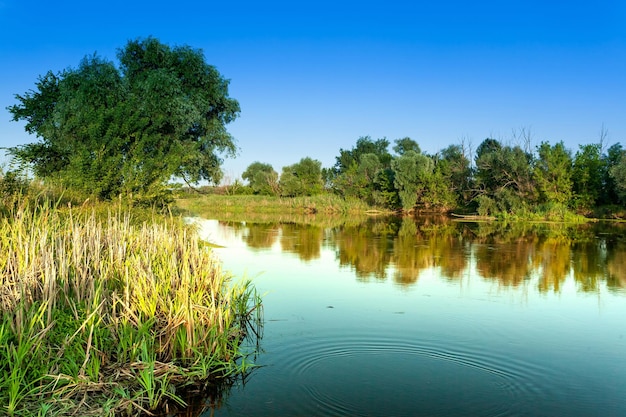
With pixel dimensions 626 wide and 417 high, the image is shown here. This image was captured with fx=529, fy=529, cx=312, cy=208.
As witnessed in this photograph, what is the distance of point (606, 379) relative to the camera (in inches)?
236

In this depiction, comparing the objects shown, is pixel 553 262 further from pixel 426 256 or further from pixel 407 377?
pixel 407 377

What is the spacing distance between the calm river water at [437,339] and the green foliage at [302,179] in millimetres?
47908

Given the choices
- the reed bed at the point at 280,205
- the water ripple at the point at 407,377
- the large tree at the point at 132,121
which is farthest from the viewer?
the reed bed at the point at 280,205

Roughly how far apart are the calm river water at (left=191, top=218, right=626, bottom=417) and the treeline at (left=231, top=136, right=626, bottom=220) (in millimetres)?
24265

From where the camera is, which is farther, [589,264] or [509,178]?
[509,178]

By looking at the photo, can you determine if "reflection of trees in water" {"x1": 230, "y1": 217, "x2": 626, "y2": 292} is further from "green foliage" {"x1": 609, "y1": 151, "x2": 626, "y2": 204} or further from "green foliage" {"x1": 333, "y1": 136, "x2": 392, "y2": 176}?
"green foliage" {"x1": 333, "y1": 136, "x2": 392, "y2": 176}

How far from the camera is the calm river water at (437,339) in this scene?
5328 mm

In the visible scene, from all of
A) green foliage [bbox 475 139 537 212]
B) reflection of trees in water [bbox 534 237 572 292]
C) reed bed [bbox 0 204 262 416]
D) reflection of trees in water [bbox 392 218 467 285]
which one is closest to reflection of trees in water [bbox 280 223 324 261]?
reflection of trees in water [bbox 392 218 467 285]

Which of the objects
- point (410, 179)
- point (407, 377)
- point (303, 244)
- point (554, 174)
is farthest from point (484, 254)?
point (410, 179)

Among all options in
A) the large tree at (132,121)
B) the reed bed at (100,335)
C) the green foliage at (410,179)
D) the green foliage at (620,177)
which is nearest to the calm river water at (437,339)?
the reed bed at (100,335)

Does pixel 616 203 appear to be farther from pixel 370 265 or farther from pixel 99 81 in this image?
pixel 99 81

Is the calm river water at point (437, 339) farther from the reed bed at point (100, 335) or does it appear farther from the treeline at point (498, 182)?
the treeline at point (498, 182)

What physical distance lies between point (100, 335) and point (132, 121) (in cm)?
1308

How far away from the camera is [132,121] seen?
1700cm
